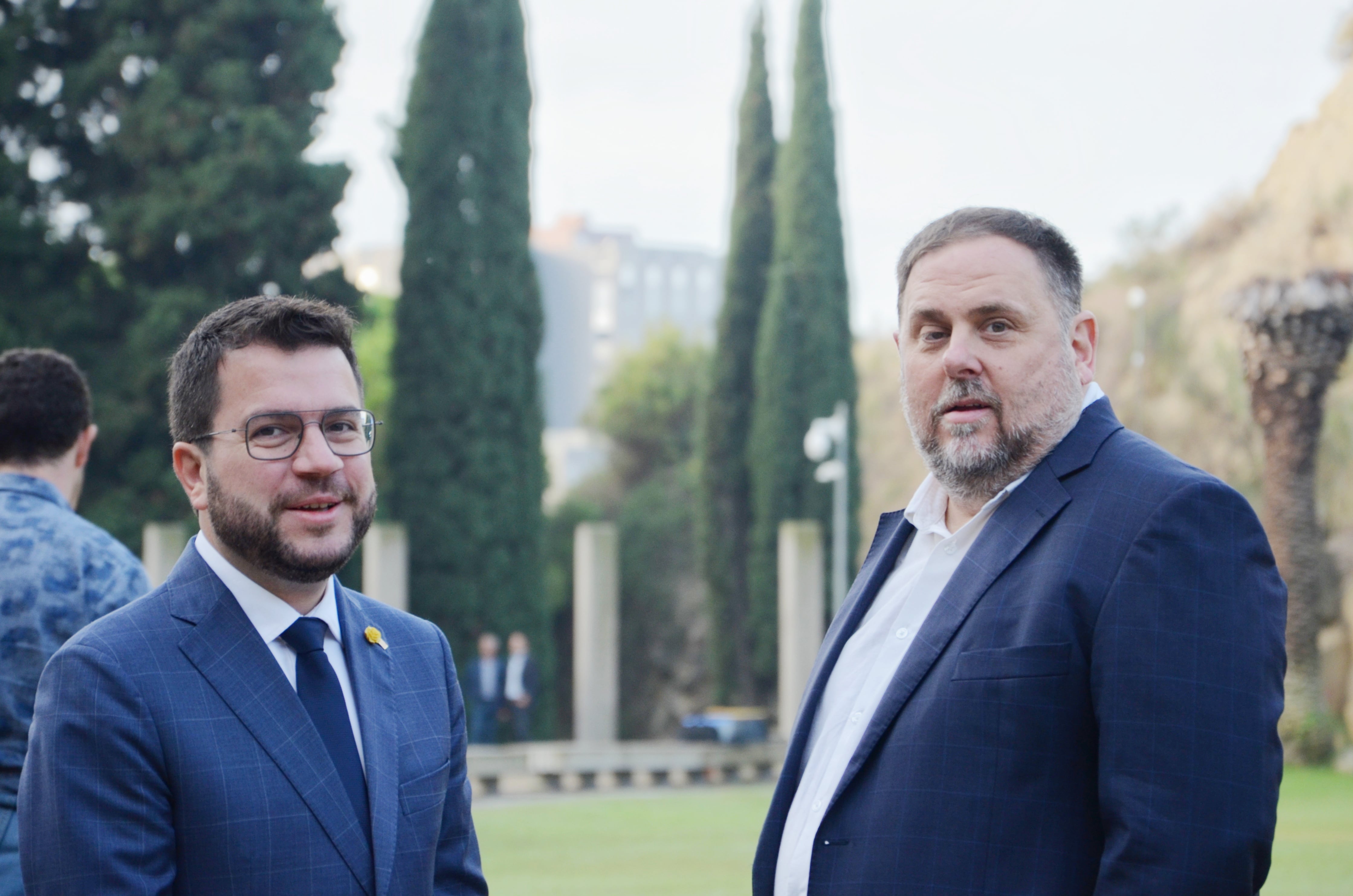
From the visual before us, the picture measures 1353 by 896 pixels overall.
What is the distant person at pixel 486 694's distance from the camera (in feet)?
61.8

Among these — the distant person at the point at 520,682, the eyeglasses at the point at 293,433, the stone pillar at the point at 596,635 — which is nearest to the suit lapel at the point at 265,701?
the eyeglasses at the point at 293,433

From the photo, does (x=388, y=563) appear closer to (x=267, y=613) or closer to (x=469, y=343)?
(x=469, y=343)

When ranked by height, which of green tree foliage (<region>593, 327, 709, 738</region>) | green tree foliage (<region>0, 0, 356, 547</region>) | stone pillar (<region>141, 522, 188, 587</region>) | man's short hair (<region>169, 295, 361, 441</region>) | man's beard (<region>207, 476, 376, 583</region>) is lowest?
green tree foliage (<region>593, 327, 709, 738</region>)

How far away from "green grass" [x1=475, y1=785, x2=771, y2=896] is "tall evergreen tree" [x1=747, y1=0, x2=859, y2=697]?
11.1m

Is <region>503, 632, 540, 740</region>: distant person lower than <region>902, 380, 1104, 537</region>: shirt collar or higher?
lower

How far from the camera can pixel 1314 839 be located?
1091cm

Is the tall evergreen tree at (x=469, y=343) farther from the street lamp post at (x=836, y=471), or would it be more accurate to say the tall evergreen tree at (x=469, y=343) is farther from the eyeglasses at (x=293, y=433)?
the eyeglasses at (x=293, y=433)

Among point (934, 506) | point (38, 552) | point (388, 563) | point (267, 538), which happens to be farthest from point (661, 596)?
point (267, 538)

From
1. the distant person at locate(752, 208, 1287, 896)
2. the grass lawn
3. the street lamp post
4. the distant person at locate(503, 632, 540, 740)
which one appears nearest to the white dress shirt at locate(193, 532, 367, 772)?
the distant person at locate(752, 208, 1287, 896)

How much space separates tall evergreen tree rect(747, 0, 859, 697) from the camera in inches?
1059

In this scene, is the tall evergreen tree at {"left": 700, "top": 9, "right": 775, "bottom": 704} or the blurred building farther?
the blurred building

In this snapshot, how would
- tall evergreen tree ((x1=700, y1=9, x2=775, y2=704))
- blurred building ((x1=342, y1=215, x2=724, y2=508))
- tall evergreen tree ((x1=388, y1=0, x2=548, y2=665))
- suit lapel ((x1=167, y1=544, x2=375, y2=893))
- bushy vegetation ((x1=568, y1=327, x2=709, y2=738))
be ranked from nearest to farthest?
suit lapel ((x1=167, y1=544, x2=375, y2=893))
tall evergreen tree ((x1=388, y1=0, x2=548, y2=665))
tall evergreen tree ((x1=700, y1=9, x2=775, y2=704))
bushy vegetation ((x1=568, y1=327, x2=709, y2=738))
blurred building ((x1=342, y1=215, x2=724, y2=508))

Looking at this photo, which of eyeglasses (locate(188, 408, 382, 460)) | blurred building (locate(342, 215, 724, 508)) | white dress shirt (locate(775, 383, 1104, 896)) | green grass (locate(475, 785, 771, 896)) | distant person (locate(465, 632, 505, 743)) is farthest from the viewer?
→ blurred building (locate(342, 215, 724, 508))

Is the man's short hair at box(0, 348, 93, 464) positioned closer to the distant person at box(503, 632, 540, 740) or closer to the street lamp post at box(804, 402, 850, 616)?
the street lamp post at box(804, 402, 850, 616)
